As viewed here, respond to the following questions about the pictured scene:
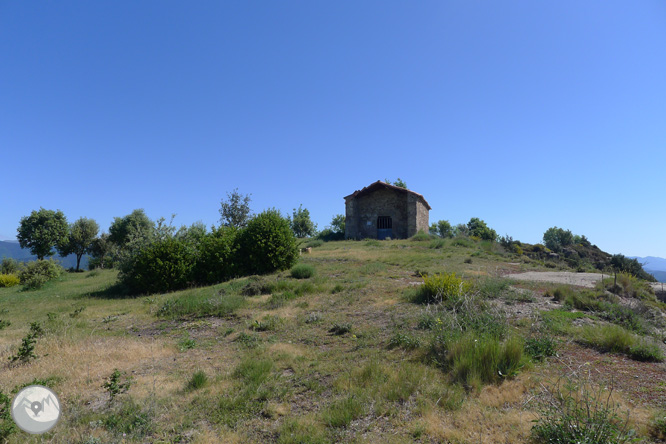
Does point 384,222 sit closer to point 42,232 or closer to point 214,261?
point 214,261

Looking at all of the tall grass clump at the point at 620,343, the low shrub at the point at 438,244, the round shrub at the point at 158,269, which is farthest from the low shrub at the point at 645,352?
the low shrub at the point at 438,244

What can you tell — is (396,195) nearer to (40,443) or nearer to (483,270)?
(483,270)

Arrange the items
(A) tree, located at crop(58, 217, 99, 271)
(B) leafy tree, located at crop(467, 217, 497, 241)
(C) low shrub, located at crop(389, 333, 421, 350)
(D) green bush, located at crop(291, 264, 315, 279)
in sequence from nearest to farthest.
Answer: (C) low shrub, located at crop(389, 333, 421, 350)
(D) green bush, located at crop(291, 264, 315, 279)
(A) tree, located at crop(58, 217, 99, 271)
(B) leafy tree, located at crop(467, 217, 497, 241)

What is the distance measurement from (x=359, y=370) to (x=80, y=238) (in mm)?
41010

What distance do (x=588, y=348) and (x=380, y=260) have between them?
10.9 m

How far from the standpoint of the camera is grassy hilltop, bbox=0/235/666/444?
3.25m

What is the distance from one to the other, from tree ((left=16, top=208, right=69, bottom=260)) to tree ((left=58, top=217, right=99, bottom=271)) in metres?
1.04

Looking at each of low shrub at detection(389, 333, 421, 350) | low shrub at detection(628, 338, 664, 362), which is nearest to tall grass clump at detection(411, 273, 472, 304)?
low shrub at detection(389, 333, 421, 350)

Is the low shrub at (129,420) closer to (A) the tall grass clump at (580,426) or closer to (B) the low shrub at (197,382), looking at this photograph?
(B) the low shrub at (197,382)

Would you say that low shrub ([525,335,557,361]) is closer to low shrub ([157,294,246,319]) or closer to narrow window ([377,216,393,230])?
low shrub ([157,294,246,319])

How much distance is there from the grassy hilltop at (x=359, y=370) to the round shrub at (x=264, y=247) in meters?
5.69

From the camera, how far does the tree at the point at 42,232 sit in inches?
1298

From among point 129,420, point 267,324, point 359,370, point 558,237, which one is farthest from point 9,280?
point 558,237

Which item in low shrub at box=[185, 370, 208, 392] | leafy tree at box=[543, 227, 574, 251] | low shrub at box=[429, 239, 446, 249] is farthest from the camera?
leafy tree at box=[543, 227, 574, 251]
